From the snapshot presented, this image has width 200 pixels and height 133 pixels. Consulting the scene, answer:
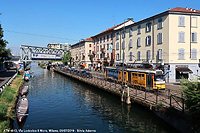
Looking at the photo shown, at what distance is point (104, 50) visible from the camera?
197 ft

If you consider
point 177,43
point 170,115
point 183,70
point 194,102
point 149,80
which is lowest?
point 170,115

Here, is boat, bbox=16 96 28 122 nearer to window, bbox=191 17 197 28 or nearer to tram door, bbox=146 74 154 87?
tram door, bbox=146 74 154 87

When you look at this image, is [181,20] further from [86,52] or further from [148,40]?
[86,52]

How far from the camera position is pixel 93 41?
71625 millimetres

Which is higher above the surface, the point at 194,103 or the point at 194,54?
the point at 194,54

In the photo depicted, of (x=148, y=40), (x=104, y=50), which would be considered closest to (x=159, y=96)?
(x=148, y=40)

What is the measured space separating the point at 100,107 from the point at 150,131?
8670 millimetres

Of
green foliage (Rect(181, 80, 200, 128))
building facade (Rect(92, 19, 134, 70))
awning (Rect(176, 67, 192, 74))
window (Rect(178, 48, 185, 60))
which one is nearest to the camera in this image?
green foliage (Rect(181, 80, 200, 128))

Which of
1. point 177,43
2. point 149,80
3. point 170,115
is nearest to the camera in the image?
point 170,115

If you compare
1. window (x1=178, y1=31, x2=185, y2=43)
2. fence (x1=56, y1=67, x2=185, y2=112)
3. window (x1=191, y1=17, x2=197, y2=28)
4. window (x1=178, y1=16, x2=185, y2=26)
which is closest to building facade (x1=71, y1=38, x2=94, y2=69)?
window (x1=178, y1=31, x2=185, y2=43)

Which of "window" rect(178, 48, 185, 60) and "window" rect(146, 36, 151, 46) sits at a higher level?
"window" rect(146, 36, 151, 46)

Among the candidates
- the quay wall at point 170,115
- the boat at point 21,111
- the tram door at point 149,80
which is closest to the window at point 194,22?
the tram door at point 149,80

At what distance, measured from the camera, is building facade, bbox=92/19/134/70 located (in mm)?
54469

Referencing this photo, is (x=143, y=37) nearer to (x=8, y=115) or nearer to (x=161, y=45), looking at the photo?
(x=161, y=45)
